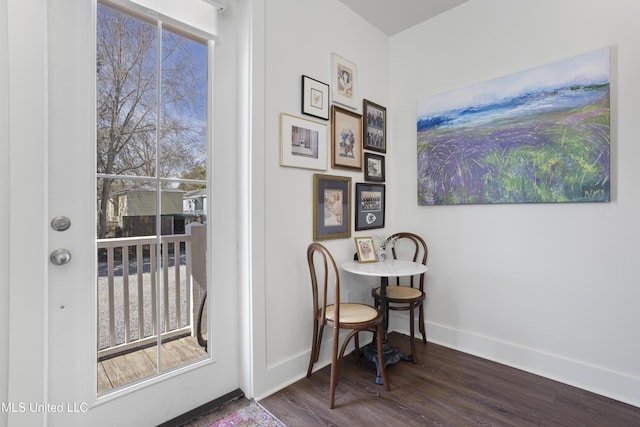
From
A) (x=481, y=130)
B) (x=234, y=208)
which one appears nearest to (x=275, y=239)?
(x=234, y=208)

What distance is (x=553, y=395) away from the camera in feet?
5.97

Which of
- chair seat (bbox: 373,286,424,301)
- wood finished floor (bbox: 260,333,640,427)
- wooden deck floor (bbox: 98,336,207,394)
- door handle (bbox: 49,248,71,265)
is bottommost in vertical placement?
wood finished floor (bbox: 260,333,640,427)

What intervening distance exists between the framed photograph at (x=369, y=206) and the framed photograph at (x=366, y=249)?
140 millimetres

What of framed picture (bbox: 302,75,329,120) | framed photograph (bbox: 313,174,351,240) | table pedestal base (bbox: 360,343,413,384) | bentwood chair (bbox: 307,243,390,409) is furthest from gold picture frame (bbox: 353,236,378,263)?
framed picture (bbox: 302,75,329,120)

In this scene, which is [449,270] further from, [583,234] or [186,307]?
[186,307]

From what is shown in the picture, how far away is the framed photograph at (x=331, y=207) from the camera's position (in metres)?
2.16

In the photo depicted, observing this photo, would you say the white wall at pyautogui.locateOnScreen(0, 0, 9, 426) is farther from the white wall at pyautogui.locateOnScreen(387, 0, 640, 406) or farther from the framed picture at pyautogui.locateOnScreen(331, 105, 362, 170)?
the white wall at pyautogui.locateOnScreen(387, 0, 640, 406)

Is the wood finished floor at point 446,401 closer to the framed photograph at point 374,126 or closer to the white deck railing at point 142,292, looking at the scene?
the white deck railing at point 142,292

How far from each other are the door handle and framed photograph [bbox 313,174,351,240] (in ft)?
4.38

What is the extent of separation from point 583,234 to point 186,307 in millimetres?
2416

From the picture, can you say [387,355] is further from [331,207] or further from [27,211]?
[27,211]

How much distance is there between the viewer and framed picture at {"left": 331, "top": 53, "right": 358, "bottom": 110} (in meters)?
2.30

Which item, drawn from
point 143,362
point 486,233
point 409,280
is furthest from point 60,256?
point 486,233

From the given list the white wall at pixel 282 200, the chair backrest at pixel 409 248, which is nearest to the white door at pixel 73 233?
the white wall at pixel 282 200
